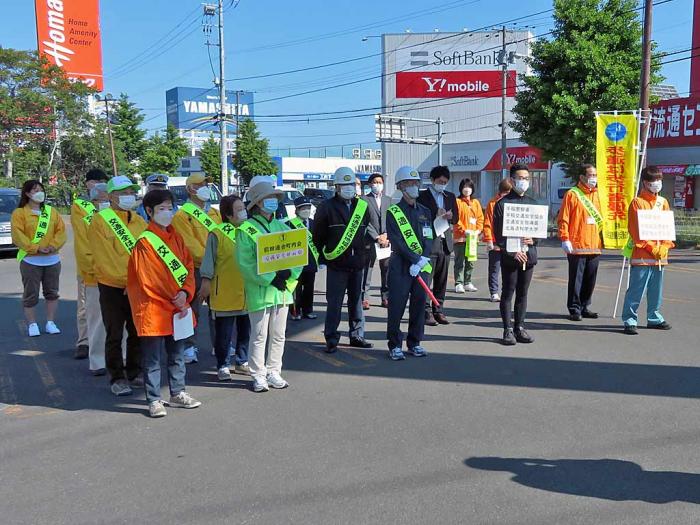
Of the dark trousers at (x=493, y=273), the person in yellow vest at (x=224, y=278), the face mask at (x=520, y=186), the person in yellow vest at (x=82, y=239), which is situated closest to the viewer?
the person in yellow vest at (x=224, y=278)

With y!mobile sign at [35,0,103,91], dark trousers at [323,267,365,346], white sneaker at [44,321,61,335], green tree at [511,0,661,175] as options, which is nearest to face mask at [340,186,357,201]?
dark trousers at [323,267,365,346]

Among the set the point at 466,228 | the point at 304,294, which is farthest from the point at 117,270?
the point at 466,228

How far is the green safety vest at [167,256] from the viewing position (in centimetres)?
516

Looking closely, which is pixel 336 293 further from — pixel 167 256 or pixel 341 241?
pixel 167 256

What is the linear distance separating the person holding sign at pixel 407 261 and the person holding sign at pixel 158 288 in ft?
7.52

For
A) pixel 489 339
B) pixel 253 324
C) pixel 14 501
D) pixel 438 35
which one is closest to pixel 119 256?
pixel 253 324

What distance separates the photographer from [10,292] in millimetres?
12523

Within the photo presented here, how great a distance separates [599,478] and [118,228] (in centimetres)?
431

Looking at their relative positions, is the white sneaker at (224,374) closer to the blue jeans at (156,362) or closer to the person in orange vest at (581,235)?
the blue jeans at (156,362)

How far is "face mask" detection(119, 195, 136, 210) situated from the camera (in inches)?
233

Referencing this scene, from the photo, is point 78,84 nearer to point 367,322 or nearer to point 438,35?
point 438,35

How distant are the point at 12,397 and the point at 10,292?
7324 millimetres

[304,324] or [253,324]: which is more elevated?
[253,324]

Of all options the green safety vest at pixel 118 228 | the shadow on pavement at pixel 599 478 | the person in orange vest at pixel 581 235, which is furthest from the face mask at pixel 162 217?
the person in orange vest at pixel 581 235
